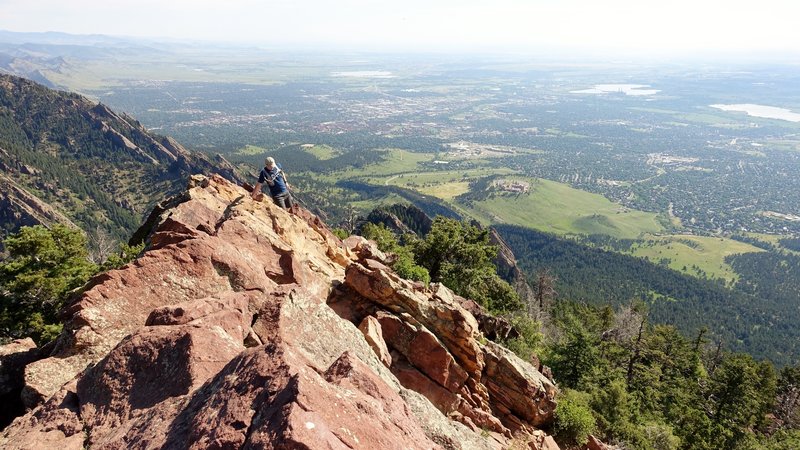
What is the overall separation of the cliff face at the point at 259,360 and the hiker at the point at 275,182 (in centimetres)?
89

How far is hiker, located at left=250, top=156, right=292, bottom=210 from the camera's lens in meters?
27.5

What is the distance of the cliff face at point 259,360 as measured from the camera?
9.99m

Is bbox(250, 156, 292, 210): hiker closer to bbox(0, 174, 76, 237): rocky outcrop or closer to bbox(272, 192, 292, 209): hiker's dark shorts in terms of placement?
bbox(272, 192, 292, 209): hiker's dark shorts

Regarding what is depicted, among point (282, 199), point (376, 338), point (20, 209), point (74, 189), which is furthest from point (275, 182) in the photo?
point (74, 189)

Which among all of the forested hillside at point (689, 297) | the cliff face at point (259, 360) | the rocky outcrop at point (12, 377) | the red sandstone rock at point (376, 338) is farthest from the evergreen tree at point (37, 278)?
the forested hillside at point (689, 297)

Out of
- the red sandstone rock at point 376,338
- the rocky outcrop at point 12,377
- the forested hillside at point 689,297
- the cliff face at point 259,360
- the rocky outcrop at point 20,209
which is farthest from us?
the forested hillside at point 689,297

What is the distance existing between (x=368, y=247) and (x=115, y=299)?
72.0 ft

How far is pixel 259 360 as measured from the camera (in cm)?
1093

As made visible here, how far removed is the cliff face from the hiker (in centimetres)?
89

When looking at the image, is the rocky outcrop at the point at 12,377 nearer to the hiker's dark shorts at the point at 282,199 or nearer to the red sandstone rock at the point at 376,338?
the red sandstone rock at the point at 376,338

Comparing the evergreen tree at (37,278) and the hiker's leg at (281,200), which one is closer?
the hiker's leg at (281,200)

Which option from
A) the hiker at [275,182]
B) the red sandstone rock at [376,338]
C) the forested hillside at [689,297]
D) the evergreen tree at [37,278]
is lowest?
the forested hillside at [689,297]

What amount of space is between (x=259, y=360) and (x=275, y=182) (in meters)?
19.5

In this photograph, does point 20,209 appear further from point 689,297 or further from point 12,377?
point 689,297
